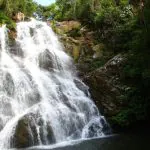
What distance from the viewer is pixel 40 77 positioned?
2609cm

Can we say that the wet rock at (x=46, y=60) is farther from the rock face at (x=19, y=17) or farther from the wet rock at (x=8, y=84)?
the rock face at (x=19, y=17)

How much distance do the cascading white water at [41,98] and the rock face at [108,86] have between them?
0.54 meters

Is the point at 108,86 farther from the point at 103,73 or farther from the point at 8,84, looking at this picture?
the point at 8,84

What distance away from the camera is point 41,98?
78.5 feet

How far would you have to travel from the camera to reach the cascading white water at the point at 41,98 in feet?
68.1

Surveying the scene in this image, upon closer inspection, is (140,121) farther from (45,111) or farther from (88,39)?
(88,39)

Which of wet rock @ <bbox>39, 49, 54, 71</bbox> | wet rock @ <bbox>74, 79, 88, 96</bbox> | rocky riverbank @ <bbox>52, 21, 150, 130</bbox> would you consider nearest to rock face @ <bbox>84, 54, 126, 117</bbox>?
rocky riverbank @ <bbox>52, 21, 150, 130</bbox>

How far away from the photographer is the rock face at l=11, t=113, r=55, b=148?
20125mm

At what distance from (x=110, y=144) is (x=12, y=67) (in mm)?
10306

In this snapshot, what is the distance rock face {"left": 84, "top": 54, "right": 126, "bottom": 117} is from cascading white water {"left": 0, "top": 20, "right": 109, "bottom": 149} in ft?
1.77

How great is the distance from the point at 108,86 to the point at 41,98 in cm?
431

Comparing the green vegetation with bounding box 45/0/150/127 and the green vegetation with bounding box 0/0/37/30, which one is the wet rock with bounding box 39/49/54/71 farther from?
the green vegetation with bounding box 0/0/37/30

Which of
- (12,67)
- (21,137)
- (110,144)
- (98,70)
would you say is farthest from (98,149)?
(12,67)

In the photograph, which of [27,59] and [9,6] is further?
[9,6]
